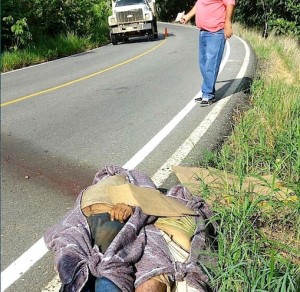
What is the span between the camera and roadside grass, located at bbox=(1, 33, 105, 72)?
13914 mm

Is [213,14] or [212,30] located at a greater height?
[213,14]

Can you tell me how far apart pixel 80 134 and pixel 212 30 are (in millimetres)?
2370

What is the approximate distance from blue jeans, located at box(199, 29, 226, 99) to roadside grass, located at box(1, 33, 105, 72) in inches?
305

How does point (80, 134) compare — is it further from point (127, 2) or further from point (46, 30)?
point (127, 2)

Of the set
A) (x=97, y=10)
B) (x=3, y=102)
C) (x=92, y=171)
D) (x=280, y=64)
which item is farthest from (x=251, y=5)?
(x=92, y=171)

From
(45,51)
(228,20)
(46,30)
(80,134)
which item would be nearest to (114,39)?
(46,30)

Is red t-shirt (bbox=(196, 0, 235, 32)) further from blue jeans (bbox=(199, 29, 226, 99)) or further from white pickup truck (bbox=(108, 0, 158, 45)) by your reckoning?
white pickup truck (bbox=(108, 0, 158, 45))

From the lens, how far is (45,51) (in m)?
15.8

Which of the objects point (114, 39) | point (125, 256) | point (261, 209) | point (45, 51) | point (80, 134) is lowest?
point (114, 39)

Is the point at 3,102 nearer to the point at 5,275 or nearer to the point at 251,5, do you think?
the point at 5,275

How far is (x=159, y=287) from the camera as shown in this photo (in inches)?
98.3

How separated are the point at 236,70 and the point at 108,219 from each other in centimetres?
805

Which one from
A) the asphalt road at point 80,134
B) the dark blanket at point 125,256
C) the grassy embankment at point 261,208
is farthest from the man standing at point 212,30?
the dark blanket at point 125,256

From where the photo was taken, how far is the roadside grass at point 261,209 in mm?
2656
